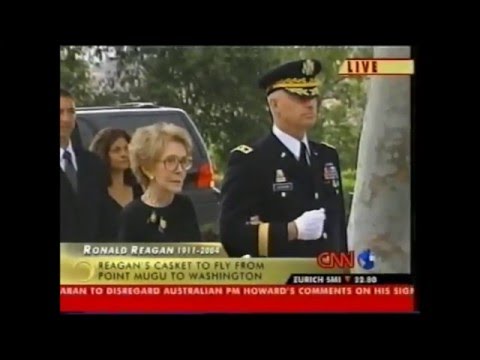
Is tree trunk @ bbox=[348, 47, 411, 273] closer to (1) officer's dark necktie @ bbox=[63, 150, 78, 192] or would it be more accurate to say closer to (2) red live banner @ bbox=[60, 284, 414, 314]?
(2) red live banner @ bbox=[60, 284, 414, 314]

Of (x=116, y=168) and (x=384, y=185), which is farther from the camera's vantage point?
(x=384, y=185)

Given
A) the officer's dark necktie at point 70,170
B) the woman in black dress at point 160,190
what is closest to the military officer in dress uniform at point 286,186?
the woman in black dress at point 160,190

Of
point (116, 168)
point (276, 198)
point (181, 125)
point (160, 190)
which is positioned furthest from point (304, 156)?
point (116, 168)

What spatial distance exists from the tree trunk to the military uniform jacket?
0.14 m

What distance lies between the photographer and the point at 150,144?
6074 mm

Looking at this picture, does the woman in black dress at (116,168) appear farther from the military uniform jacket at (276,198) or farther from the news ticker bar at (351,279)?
the news ticker bar at (351,279)

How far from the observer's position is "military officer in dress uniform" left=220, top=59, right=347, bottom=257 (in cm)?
607

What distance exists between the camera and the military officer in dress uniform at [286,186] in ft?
19.9

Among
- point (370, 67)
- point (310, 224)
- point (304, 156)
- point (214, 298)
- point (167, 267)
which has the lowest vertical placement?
point (214, 298)

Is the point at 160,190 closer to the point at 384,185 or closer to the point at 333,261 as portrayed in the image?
the point at 333,261

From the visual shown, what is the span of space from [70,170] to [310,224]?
1492 millimetres

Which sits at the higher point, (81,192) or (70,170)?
(70,170)
